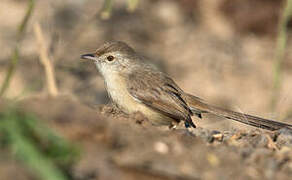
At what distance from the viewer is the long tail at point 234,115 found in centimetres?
754

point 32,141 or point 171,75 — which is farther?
point 171,75

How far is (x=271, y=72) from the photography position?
53.7 feet

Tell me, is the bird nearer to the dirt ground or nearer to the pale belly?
the pale belly

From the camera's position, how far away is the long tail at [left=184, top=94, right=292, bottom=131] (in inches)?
297

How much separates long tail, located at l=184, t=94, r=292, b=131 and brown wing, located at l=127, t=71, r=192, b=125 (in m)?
0.13

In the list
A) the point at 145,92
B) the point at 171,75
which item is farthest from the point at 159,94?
the point at 171,75

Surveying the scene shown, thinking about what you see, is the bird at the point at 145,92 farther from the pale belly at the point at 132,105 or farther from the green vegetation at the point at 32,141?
the green vegetation at the point at 32,141

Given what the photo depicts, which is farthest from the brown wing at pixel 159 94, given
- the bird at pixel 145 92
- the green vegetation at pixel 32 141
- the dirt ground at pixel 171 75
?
the green vegetation at pixel 32 141

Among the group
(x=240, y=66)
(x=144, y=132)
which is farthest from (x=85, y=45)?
(x=144, y=132)

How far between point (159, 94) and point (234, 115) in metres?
1.01

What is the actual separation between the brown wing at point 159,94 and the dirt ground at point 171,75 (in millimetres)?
488

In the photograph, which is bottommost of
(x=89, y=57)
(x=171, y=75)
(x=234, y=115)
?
(x=234, y=115)

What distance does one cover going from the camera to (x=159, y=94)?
332 inches

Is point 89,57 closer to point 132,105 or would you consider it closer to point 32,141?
point 132,105
